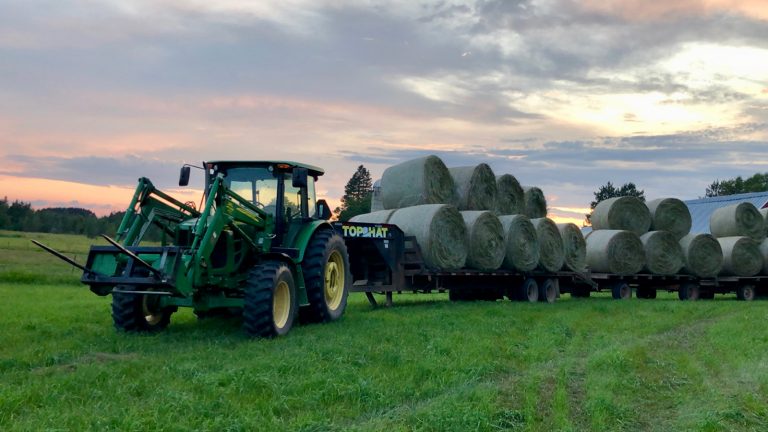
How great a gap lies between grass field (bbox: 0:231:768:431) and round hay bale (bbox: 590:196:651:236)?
1002 cm

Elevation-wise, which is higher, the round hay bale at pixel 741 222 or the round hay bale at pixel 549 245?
the round hay bale at pixel 741 222

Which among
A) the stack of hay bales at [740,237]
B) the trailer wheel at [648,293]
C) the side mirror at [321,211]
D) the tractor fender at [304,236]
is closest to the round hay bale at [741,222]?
the stack of hay bales at [740,237]

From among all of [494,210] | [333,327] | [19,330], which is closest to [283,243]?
[333,327]

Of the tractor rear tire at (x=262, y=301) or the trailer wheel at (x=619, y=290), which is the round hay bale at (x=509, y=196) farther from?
the tractor rear tire at (x=262, y=301)

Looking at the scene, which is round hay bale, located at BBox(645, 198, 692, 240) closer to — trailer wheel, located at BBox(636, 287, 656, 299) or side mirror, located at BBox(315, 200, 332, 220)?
trailer wheel, located at BBox(636, 287, 656, 299)

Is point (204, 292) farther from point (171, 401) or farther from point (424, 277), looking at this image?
point (424, 277)

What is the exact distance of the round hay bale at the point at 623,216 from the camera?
22406 millimetres

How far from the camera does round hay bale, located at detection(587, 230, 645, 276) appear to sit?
21219 millimetres

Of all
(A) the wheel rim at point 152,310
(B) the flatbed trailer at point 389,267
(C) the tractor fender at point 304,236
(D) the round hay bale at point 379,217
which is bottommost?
(A) the wheel rim at point 152,310

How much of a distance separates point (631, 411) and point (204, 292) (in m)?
5.74

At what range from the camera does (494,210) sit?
17969 mm

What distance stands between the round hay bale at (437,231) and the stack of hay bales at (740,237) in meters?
12.4

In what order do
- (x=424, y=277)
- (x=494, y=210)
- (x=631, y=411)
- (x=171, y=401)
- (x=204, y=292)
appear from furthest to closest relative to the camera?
(x=494, y=210) < (x=424, y=277) < (x=204, y=292) < (x=631, y=411) < (x=171, y=401)

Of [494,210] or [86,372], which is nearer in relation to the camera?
[86,372]
